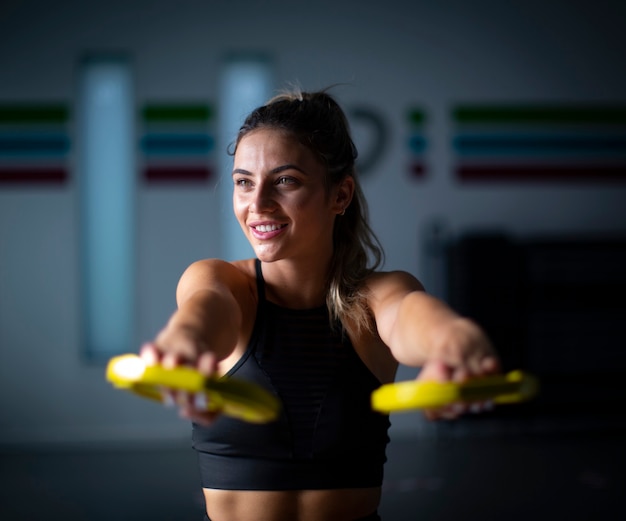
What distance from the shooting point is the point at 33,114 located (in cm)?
512

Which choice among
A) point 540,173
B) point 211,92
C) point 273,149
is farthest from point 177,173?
point 273,149

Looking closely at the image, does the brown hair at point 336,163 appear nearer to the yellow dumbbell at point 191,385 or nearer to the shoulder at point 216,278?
the shoulder at point 216,278

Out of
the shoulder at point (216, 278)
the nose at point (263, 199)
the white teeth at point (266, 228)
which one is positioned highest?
the nose at point (263, 199)

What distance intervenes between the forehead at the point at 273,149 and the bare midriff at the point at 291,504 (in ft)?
1.87

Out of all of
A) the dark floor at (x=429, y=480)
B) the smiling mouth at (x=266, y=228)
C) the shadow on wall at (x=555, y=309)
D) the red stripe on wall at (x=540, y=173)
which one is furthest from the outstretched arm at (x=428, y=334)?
the red stripe on wall at (x=540, y=173)

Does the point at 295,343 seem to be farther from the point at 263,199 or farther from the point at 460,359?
the point at 460,359

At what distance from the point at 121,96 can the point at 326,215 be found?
419 cm

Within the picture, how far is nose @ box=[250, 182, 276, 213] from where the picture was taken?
123cm

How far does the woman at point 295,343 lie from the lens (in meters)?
1.22

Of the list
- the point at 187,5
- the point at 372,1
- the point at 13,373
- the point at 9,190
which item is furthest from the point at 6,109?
the point at 372,1

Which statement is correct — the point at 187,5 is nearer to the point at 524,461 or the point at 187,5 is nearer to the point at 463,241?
the point at 463,241

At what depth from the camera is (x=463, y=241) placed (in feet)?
16.2

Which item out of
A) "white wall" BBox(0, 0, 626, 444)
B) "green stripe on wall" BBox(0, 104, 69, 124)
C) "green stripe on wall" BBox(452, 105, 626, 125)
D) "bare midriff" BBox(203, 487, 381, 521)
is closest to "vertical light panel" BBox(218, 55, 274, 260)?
"white wall" BBox(0, 0, 626, 444)

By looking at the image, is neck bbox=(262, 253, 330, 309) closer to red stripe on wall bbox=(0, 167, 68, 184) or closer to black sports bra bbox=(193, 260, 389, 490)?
black sports bra bbox=(193, 260, 389, 490)
